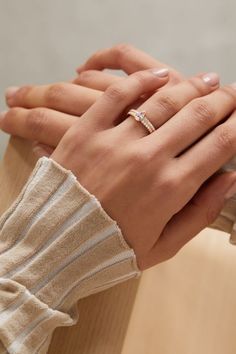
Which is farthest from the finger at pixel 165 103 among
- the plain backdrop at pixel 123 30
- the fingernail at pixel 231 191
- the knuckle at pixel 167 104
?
the plain backdrop at pixel 123 30

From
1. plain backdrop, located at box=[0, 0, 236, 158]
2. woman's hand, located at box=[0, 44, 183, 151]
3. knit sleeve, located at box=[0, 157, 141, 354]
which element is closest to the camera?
knit sleeve, located at box=[0, 157, 141, 354]

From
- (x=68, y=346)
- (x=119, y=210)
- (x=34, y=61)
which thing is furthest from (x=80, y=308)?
(x=34, y=61)

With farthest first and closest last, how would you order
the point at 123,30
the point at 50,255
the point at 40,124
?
the point at 123,30 < the point at 40,124 < the point at 50,255

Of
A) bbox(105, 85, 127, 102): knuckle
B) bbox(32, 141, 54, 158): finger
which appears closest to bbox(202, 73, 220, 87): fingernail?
bbox(105, 85, 127, 102): knuckle

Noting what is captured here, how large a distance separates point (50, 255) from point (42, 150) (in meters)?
0.16

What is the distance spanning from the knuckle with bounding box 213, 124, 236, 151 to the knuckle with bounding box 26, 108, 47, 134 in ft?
0.68

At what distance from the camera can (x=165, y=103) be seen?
554mm

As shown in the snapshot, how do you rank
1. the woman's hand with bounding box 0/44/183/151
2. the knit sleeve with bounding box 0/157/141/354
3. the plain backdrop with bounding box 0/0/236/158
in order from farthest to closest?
the plain backdrop with bounding box 0/0/236/158
the woman's hand with bounding box 0/44/183/151
the knit sleeve with bounding box 0/157/141/354

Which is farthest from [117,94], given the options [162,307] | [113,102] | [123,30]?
[123,30]

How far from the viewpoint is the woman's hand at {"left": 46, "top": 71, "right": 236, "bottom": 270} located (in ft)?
1.70

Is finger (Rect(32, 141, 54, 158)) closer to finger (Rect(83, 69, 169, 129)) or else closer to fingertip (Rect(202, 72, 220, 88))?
finger (Rect(83, 69, 169, 129))

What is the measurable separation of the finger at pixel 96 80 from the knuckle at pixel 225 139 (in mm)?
167

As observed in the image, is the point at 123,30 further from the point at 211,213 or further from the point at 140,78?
the point at 211,213

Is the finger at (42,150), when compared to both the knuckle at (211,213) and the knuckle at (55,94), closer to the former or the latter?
the knuckle at (55,94)
